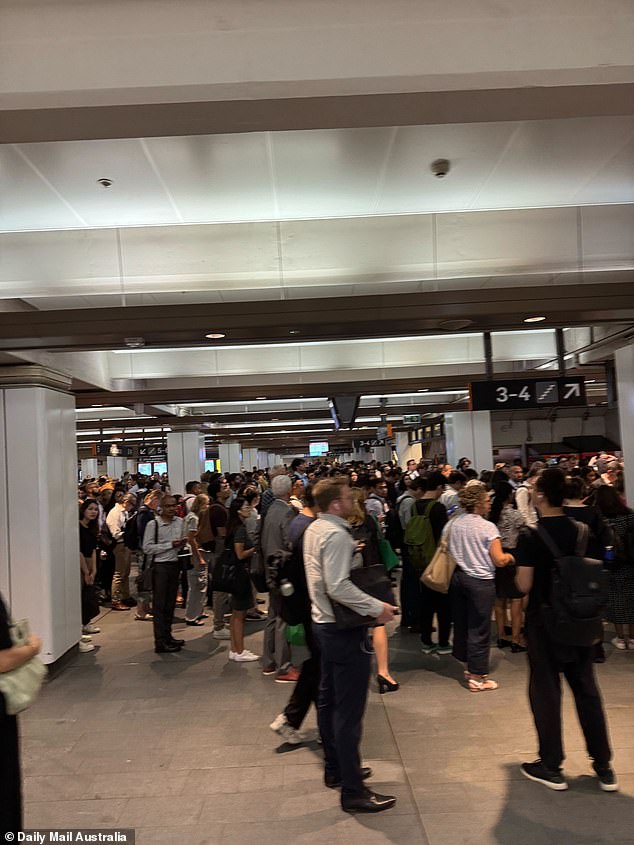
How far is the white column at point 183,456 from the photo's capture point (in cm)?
2051

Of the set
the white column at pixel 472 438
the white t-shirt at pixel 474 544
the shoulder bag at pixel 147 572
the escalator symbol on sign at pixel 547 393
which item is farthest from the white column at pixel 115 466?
the white t-shirt at pixel 474 544

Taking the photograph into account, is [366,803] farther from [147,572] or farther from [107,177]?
[147,572]

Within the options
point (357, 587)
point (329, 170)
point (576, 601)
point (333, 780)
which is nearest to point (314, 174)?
point (329, 170)

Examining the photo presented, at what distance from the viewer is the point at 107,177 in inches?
177

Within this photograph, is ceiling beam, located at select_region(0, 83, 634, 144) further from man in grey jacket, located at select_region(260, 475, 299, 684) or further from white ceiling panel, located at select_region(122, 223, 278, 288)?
man in grey jacket, located at select_region(260, 475, 299, 684)

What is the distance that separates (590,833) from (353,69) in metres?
3.65

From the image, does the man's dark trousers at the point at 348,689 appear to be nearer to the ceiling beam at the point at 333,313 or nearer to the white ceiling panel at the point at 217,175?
the ceiling beam at the point at 333,313

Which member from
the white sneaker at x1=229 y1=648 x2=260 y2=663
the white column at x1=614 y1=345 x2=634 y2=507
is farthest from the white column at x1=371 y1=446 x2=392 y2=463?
the white sneaker at x1=229 y1=648 x2=260 y2=663

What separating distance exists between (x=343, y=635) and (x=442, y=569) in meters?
2.51

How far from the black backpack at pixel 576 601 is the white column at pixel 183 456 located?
17.4 metres

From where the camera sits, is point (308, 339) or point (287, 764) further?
point (308, 339)

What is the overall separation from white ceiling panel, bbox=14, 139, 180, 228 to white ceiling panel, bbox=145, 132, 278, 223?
0.11 meters

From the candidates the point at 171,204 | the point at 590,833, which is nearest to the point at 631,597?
the point at 590,833

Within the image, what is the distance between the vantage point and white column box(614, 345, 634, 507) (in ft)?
22.8
